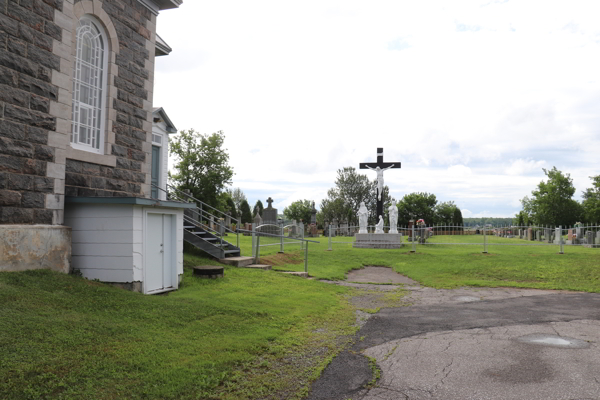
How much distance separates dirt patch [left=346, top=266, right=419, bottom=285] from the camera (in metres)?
14.5

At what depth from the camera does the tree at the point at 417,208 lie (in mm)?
61606

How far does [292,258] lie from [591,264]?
35.4 feet

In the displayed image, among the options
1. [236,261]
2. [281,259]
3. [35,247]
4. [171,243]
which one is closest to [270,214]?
[281,259]

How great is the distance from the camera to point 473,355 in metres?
5.78

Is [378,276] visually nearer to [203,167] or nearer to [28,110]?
[28,110]

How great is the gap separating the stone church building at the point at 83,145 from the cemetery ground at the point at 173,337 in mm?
652

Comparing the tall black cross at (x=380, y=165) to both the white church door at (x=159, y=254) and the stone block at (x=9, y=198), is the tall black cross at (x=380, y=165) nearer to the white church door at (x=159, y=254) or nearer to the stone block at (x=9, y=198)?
the white church door at (x=159, y=254)

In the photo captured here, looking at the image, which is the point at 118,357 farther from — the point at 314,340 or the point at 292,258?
the point at 292,258

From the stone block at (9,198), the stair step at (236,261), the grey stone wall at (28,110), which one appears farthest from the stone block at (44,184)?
the stair step at (236,261)

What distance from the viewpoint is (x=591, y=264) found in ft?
51.7

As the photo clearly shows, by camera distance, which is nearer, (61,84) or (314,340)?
(314,340)

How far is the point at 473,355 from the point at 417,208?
58.2m

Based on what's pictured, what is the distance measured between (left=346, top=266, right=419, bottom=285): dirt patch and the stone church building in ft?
23.9

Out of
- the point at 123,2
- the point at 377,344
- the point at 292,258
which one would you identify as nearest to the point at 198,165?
the point at 292,258
